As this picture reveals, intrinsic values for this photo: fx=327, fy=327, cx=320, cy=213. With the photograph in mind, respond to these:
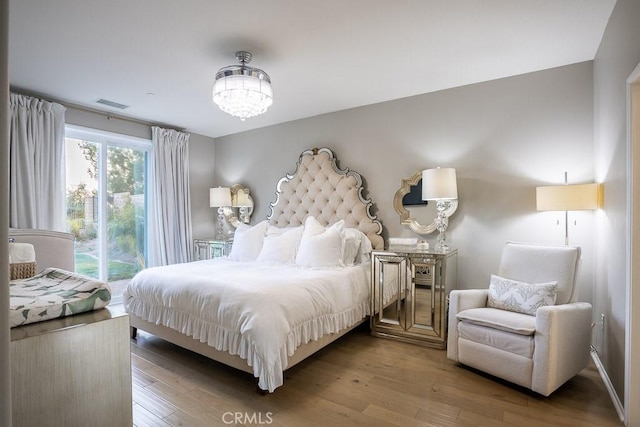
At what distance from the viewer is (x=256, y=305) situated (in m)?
2.24

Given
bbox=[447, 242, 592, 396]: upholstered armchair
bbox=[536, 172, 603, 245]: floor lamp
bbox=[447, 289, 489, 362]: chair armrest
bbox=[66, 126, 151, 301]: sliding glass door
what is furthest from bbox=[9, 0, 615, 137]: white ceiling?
bbox=[447, 289, 489, 362]: chair armrest

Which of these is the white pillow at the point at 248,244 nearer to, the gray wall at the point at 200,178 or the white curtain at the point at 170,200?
the white curtain at the point at 170,200

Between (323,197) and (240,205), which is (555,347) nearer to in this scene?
→ (323,197)

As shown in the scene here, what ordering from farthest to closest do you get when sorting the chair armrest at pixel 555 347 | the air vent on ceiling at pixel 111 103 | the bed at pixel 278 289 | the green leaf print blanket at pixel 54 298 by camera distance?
the air vent on ceiling at pixel 111 103 < the bed at pixel 278 289 < the chair armrest at pixel 555 347 < the green leaf print blanket at pixel 54 298

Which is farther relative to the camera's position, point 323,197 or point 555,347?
point 323,197

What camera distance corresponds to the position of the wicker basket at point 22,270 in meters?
1.77

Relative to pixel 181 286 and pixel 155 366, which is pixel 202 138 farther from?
pixel 155 366

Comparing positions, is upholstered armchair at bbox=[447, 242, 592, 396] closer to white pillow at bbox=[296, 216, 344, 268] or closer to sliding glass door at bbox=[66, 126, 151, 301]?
white pillow at bbox=[296, 216, 344, 268]

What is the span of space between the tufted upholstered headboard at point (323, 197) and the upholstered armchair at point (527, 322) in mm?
1369

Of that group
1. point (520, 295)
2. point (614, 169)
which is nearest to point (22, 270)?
point (520, 295)

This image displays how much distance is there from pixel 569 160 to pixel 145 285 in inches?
158

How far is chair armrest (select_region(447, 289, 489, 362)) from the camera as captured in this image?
2.62 metres

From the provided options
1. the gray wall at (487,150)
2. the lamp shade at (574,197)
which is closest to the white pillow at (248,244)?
the gray wall at (487,150)

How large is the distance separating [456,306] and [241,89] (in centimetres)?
243
